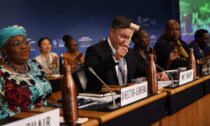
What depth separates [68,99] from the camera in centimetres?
149

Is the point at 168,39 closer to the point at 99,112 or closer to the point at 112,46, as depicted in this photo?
the point at 112,46

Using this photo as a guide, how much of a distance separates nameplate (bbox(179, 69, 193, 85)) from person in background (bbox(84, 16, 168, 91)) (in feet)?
1.60

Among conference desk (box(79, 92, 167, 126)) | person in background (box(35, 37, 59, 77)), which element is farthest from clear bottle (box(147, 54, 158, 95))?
person in background (box(35, 37, 59, 77))

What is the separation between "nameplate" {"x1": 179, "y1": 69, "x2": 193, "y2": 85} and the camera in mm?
2451

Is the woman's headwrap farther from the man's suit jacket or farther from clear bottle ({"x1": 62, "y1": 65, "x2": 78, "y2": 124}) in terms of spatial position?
clear bottle ({"x1": 62, "y1": 65, "x2": 78, "y2": 124})

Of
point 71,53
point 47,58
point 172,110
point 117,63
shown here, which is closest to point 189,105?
point 172,110

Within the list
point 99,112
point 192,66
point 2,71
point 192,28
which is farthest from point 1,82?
point 192,28

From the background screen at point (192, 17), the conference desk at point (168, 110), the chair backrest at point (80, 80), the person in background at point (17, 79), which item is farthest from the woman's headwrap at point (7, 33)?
the background screen at point (192, 17)

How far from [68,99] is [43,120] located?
0.19 meters

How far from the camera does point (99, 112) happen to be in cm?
164

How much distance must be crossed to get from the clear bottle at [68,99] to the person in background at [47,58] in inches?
171

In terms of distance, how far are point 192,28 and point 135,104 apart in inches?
327

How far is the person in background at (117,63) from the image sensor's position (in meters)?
2.61

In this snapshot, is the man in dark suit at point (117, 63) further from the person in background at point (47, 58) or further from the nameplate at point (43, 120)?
the person in background at point (47, 58)
